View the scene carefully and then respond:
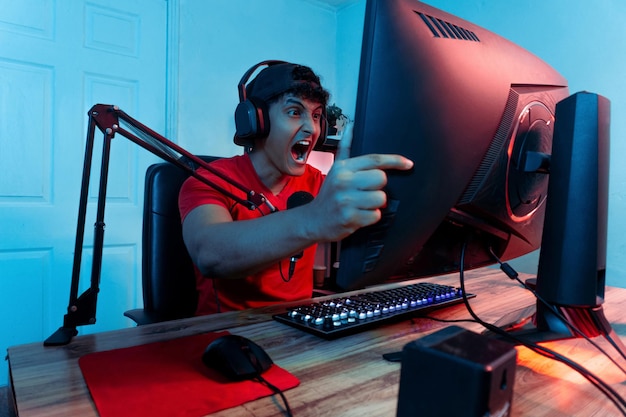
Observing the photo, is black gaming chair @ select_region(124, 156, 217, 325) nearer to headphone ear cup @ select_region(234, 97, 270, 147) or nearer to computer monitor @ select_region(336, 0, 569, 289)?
headphone ear cup @ select_region(234, 97, 270, 147)

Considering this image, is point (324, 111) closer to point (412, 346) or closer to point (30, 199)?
point (412, 346)

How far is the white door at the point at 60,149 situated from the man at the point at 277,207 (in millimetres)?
1214

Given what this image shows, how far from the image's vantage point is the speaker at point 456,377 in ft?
0.83

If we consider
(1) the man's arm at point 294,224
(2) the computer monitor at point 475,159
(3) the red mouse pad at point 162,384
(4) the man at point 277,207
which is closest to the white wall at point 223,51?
(4) the man at point 277,207

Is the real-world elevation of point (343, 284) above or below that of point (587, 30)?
below

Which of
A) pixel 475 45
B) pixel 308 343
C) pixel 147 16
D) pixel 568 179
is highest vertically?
pixel 147 16

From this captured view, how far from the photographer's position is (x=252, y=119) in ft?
3.78

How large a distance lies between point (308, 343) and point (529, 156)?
42 cm

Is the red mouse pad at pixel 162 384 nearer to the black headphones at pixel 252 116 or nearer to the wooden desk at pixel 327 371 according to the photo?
the wooden desk at pixel 327 371

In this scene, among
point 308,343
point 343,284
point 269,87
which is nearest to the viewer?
point 343,284

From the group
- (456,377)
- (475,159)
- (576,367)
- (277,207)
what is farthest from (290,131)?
(456,377)

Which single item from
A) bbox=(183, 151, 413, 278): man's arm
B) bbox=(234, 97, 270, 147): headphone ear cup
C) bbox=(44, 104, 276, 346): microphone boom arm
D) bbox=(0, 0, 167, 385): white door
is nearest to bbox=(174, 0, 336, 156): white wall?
bbox=(0, 0, 167, 385): white door

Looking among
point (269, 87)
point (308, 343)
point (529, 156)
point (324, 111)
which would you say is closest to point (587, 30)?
point (324, 111)

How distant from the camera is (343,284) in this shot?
0.51 meters
